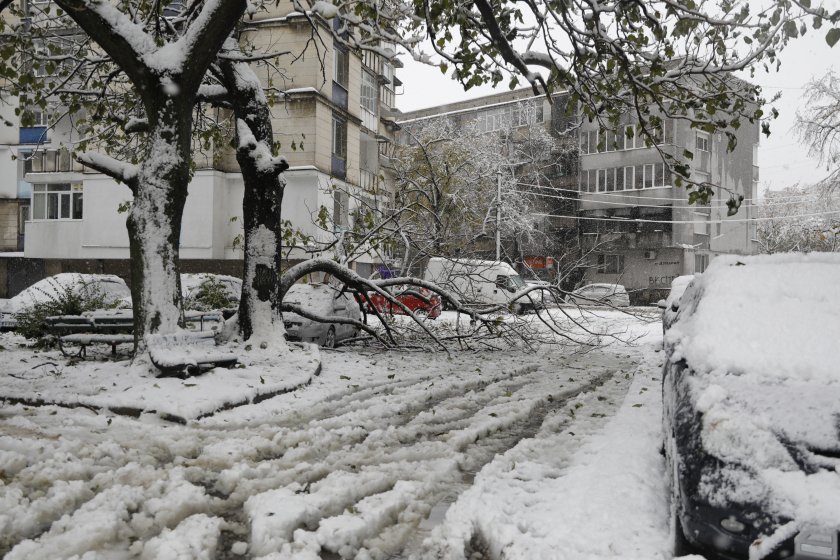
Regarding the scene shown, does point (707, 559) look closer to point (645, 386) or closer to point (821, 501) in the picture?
point (821, 501)

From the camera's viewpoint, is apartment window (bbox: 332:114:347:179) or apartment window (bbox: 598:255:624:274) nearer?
apartment window (bbox: 332:114:347:179)

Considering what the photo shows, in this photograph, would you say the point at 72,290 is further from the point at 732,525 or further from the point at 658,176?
the point at 658,176

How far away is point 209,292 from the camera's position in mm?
14492

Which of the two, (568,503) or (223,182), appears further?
(223,182)

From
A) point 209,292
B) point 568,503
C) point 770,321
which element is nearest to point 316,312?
point 209,292

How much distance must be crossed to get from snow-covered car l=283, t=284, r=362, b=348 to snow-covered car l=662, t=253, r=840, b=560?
30.8 feet

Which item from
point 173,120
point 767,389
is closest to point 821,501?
point 767,389

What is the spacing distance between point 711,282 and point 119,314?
9218 mm

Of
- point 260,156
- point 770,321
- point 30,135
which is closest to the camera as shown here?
point 770,321

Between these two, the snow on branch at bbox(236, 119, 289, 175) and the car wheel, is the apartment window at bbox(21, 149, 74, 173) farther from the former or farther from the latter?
the snow on branch at bbox(236, 119, 289, 175)

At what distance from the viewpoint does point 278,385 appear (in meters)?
7.86

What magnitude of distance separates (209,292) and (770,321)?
12837 mm

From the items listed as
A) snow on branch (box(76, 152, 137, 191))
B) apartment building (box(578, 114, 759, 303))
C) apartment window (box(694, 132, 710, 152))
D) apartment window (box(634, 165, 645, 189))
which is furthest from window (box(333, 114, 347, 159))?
apartment window (box(694, 132, 710, 152))

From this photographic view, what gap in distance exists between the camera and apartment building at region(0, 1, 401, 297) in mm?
27250
